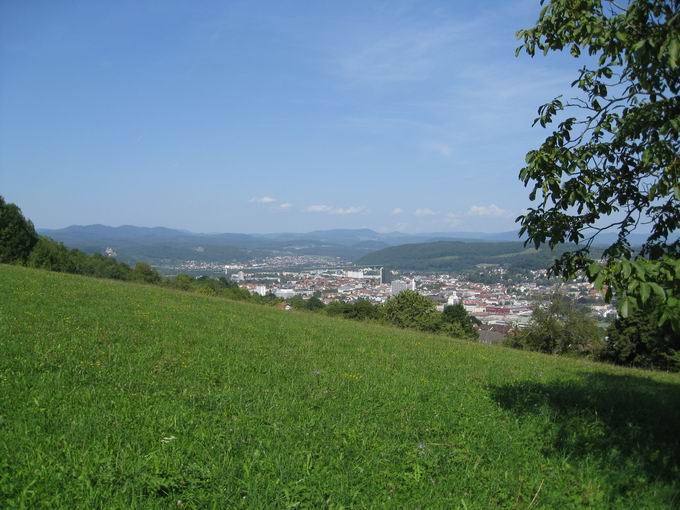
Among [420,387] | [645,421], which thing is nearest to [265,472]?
[420,387]

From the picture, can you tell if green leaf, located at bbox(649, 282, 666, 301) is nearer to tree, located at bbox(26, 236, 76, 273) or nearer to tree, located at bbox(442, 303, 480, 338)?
tree, located at bbox(442, 303, 480, 338)

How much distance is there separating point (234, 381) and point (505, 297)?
206ft

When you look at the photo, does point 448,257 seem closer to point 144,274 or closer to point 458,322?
point 144,274

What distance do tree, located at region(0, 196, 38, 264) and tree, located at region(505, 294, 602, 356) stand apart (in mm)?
40302

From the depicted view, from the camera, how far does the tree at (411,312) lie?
117ft

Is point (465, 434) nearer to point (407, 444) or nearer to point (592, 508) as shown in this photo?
point (407, 444)

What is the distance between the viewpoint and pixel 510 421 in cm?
709

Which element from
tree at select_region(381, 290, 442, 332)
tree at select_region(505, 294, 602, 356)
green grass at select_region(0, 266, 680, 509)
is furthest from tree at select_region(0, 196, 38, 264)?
tree at select_region(505, 294, 602, 356)

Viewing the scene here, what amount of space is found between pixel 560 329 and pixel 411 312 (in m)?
10.5

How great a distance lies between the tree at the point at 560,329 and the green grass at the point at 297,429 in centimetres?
1952

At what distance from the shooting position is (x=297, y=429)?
240 inches

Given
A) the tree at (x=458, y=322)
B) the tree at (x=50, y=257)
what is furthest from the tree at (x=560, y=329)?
the tree at (x=50, y=257)

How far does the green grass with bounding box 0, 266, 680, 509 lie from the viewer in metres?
4.59

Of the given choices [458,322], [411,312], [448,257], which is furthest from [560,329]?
[448,257]
